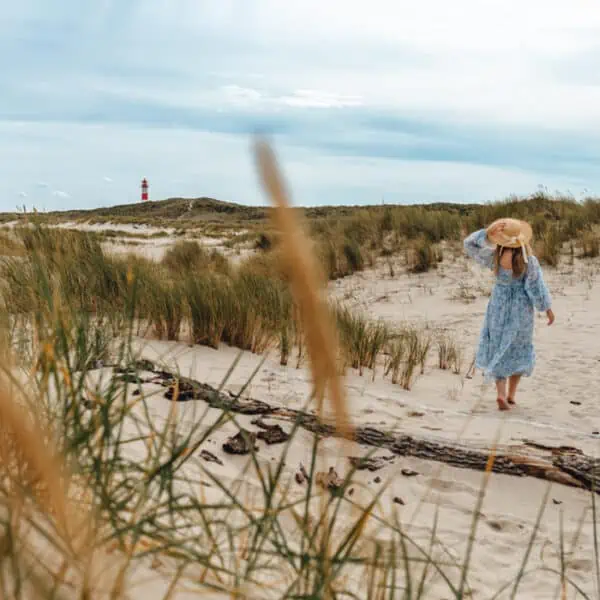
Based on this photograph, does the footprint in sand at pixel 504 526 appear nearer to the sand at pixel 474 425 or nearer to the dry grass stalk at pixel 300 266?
the sand at pixel 474 425

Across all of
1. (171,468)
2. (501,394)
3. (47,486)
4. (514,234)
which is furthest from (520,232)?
(47,486)

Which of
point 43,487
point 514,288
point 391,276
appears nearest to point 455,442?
point 514,288

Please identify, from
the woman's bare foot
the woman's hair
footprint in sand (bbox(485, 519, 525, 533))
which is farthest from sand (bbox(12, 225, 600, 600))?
the woman's hair

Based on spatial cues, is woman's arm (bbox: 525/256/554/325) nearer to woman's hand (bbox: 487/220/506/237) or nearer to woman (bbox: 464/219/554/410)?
woman (bbox: 464/219/554/410)

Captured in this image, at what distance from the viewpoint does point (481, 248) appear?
246 inches

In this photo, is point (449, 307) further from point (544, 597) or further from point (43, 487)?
point (43, 487)

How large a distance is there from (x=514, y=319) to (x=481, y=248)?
2.24 ft

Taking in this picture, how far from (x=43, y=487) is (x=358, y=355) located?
4916 millimetres

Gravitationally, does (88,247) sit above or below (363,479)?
above

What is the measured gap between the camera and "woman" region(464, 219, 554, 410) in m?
5.82

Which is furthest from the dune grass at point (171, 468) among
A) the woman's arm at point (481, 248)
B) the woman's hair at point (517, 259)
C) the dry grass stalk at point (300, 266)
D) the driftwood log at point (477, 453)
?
the woman's hair at point (517, 259)

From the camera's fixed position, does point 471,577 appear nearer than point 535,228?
Yes

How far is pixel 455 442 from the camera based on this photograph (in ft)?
13.0

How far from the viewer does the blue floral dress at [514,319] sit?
19.4 ft
